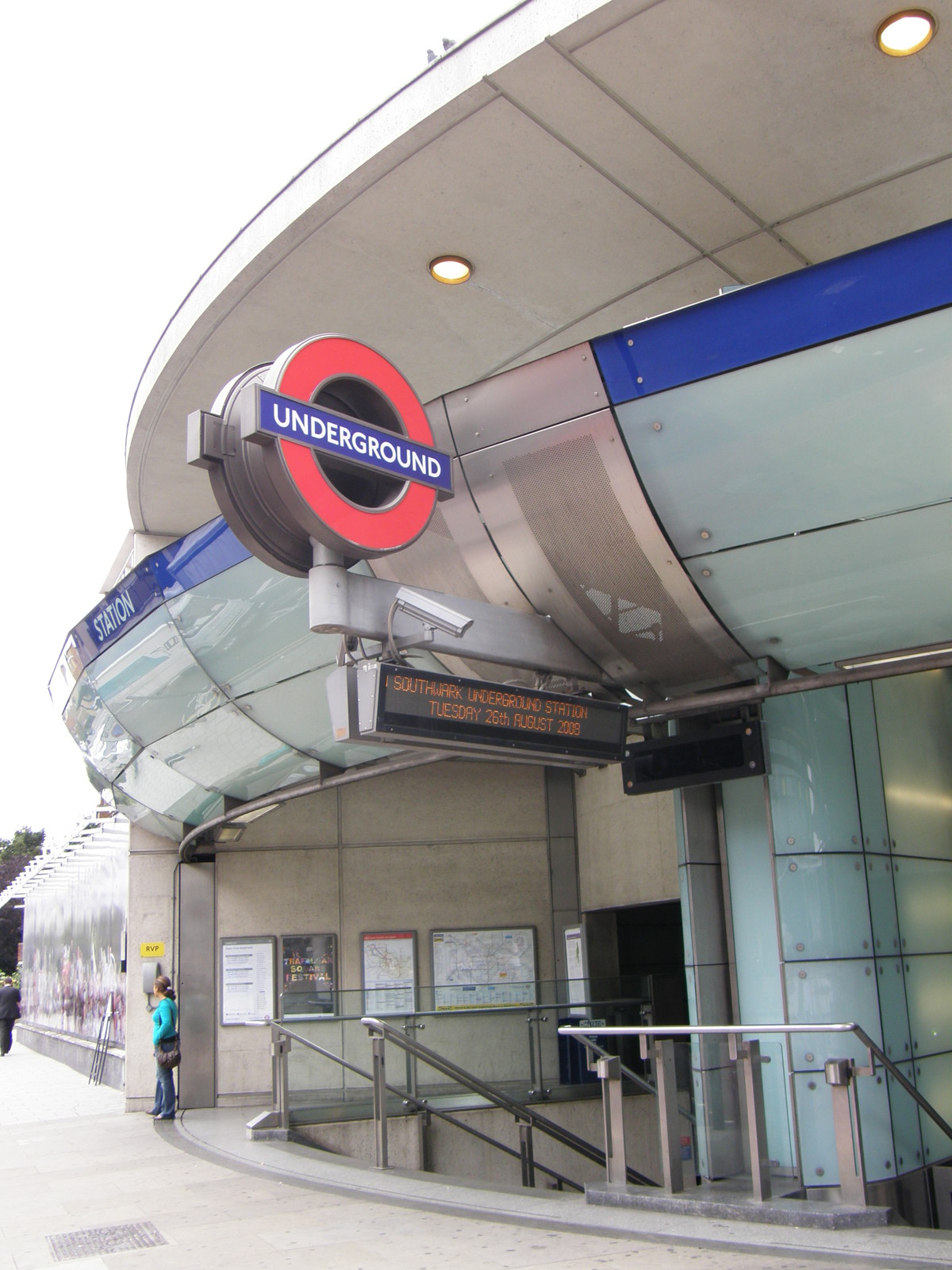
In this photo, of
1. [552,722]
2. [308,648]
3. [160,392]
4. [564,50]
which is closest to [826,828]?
[552,722]

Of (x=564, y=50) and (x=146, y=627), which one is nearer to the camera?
(x=564, y=50)

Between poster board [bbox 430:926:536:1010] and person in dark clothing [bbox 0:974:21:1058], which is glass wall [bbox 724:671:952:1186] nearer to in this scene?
poster board [bbox 430:926:536:1010]

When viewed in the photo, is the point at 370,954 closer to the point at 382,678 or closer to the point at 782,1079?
the point at 782,1079

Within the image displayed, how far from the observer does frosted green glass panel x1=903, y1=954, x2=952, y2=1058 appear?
7.44 metres

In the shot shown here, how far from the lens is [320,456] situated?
5.16 metres

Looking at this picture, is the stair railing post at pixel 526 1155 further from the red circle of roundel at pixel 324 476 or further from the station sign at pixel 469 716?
the red circle of roundel at pixel 324 476

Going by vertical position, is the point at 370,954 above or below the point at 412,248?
below

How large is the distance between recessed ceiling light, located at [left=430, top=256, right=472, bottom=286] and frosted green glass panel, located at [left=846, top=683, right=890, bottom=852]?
3795 millimetres

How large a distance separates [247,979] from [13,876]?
187 ft

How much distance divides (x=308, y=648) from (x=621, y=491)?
3.46m

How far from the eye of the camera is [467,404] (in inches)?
260

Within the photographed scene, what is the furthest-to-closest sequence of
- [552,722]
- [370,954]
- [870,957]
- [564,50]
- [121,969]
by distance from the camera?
1. [121,969]
2. [370,954]
3. [870,957]
4. [552,722]
5. [564,50]

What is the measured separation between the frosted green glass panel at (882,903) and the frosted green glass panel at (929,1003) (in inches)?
9.5

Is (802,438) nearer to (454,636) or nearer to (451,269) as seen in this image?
(454,636)
